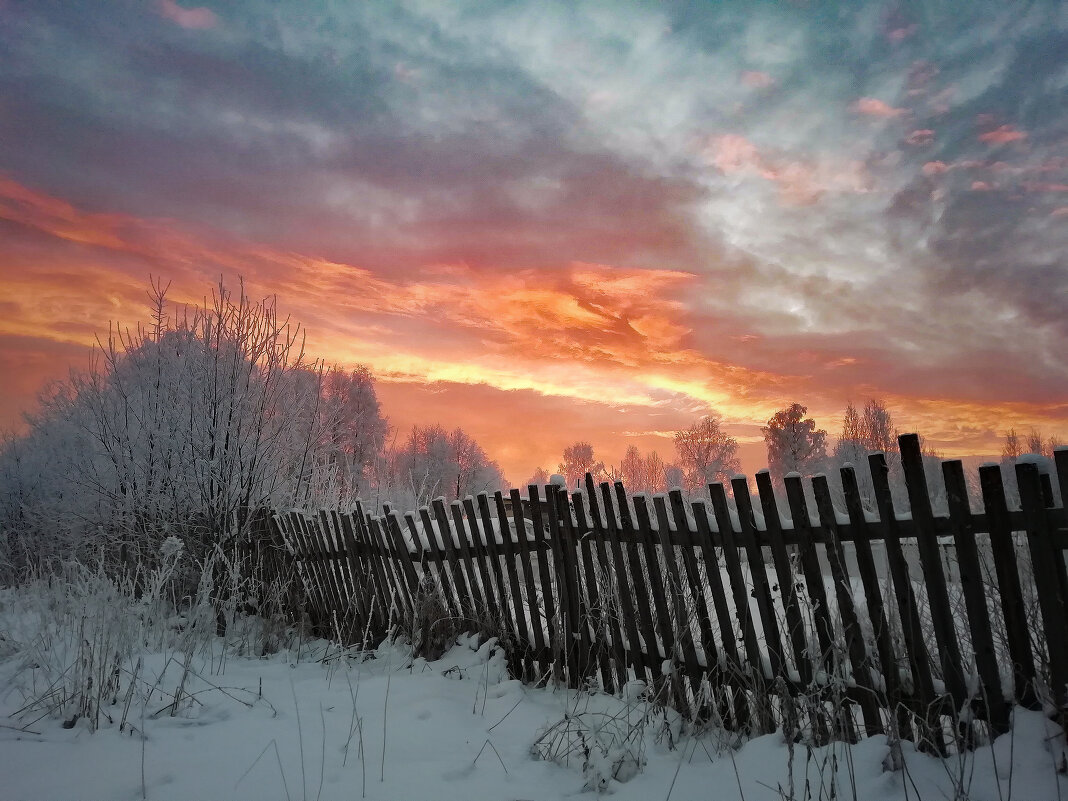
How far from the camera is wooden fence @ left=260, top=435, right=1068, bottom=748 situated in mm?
2852

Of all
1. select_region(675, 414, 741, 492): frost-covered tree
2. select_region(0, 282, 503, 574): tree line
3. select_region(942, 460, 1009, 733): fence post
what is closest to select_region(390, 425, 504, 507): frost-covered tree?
select_region(675, 414, 741, 492): frost-covered tree

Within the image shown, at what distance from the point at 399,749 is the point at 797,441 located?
140ft

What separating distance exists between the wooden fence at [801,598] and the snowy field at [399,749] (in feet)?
0.80

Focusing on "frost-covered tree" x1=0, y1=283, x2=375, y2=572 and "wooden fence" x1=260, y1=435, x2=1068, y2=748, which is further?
"frost-covered tree" x1=0, y1=283, x2=375, y2=572

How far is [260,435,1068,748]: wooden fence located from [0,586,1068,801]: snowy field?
244 millimetres

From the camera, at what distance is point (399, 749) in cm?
345

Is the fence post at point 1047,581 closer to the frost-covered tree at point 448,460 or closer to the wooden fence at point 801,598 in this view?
the wooden fence at point 801,598

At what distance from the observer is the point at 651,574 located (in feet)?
13.8

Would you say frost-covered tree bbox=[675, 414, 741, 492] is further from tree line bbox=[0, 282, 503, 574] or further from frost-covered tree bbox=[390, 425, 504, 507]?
tree line bbox=[0, 282, 503, 574]

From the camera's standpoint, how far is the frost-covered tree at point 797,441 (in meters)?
41.6

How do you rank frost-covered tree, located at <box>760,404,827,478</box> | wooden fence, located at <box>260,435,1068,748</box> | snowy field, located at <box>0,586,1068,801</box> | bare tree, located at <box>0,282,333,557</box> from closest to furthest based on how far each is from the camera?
1. snowy field, located at <box>0,586,1068,801</box>
2. wooden fence, located at <box>260,435,1068,748</box>
3. bare tree, located at <box>0,282,333,557</box>
4. frost-covered tree, located at <box>760,404,827,478</box>

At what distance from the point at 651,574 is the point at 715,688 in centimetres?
78

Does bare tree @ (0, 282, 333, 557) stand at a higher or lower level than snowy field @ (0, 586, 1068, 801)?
higher

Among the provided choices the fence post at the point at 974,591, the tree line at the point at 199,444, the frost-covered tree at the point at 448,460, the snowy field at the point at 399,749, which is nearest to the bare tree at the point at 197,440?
the tree line at the point at 199,444
